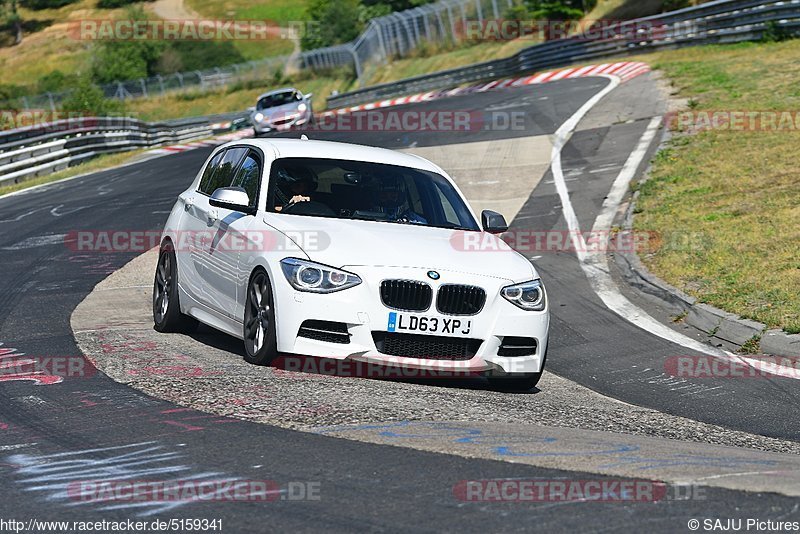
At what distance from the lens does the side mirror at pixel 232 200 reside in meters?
8.84

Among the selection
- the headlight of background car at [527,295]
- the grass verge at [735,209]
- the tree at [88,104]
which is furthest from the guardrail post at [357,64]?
the headlight of background car at [527,295]

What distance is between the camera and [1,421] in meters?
6.51

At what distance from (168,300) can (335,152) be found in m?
1.94

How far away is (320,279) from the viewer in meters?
7.96

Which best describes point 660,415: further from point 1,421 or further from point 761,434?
point 1,421

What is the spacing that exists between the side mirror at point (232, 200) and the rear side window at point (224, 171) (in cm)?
96

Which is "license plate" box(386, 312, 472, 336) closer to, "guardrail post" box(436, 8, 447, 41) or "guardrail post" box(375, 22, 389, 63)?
"guardrail post" box(436, 8, 447, 41)

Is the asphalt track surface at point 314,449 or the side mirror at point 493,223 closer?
the asphalt track surface at point 314,449

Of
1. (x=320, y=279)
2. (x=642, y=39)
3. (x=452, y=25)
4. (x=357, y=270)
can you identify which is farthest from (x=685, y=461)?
(x=452, y=25)

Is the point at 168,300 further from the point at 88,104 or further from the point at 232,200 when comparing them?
the point at 88,104

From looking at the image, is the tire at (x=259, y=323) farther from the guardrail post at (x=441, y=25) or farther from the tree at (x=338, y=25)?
the tree at (x=338, y=25)

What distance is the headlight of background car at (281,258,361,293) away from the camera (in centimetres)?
794

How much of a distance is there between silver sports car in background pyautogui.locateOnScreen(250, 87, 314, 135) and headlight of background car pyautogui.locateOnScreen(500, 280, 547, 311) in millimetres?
28869

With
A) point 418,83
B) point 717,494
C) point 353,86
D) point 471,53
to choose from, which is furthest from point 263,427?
point 353,86
